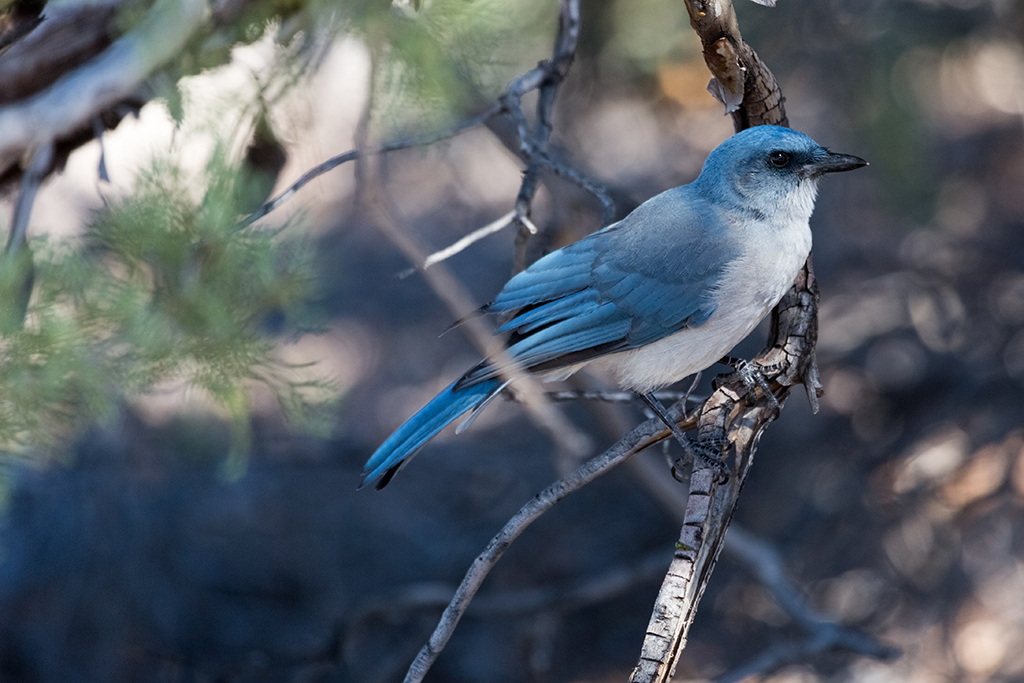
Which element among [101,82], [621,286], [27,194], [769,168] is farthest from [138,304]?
[769,168]

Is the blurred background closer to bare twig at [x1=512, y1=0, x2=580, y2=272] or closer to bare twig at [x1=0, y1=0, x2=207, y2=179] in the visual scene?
bare twig at [x1=512, y1=0, x2=580, y2=272]

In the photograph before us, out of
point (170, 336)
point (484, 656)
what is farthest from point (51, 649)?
point (170, 336)

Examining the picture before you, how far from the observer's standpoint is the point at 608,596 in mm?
3846

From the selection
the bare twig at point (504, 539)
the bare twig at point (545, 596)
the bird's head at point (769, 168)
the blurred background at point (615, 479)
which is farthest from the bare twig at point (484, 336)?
the bare twig at point (545, 596)

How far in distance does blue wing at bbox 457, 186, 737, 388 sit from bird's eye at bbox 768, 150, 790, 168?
202 mm

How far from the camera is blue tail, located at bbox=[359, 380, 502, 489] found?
6.89ft

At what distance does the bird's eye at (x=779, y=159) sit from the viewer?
2.30 meters

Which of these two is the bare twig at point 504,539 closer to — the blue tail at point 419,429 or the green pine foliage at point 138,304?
the blue tail at point 419,429

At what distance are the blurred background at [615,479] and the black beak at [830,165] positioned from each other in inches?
33.3

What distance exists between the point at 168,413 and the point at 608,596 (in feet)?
8.64

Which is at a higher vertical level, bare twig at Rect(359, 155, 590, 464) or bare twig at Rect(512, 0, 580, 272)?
bare twig at Rect(512, 0, 580, 272)

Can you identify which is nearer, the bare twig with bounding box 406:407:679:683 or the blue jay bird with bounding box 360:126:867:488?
the bare twig with bounding box 406:407:679:683

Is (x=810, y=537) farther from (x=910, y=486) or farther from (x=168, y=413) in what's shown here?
(x=168, y=413)

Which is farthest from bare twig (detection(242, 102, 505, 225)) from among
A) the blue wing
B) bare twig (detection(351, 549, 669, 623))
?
bare twig (detection(351, 549, 669, 623))
